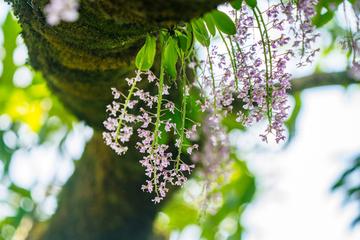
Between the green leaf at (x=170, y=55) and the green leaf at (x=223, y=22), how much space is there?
72mm

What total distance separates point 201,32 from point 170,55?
6cm

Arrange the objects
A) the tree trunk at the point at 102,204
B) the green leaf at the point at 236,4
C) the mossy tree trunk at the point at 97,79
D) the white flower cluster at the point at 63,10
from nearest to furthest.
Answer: the white flower cluster at the point at 63,10 → the mossy tree trunk at the point at 97,79 → the green leaf at the point at 236,4 → the tree trunk at the point at 102,204

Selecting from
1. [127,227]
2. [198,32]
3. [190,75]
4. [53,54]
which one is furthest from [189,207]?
[198,32]

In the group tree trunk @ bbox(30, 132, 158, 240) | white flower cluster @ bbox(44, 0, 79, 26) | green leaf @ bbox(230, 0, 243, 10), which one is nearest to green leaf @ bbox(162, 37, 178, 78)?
green leaf @ bbox(230, 0, 243, 10)

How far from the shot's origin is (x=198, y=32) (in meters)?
0.80

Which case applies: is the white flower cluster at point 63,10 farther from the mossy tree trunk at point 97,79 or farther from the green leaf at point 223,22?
the green leaf at point 223,22

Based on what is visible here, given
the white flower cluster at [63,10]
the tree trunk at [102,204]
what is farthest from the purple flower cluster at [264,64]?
the tree trunk at [102,204]

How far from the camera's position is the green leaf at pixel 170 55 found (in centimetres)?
79

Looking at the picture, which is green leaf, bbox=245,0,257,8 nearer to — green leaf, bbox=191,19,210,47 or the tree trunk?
green leaf, bbox=191,19,210,47

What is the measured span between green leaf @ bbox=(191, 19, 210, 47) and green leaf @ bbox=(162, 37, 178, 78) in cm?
4

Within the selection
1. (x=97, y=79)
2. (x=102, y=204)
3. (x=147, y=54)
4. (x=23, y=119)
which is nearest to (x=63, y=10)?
(x=147, y=54)

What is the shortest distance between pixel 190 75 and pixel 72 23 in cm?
45

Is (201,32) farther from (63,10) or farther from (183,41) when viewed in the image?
(63,10)

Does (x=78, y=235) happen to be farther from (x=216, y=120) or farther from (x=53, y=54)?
(x=216, y=120)
